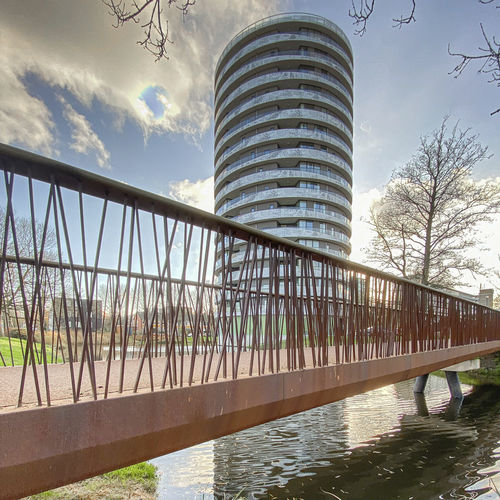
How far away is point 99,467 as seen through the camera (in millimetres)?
1972

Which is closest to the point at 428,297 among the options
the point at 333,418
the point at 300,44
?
the point at 333,418

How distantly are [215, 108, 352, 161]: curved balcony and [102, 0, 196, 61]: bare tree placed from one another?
33.9m

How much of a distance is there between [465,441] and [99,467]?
814 centimetres

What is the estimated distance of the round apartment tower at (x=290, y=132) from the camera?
34.1m

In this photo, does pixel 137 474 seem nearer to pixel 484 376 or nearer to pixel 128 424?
pixel 128 424

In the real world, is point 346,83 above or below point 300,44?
below

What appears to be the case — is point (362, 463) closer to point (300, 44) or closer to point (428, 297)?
point (428, 297)

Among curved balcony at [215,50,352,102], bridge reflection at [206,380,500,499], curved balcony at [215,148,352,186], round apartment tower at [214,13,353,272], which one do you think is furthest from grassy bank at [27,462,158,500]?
curved balcony at [215,50,352,102]

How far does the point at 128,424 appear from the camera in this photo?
6.88ft

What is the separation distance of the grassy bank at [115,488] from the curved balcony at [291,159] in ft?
102

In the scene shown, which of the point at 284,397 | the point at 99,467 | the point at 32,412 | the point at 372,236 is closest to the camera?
the point at 32,412

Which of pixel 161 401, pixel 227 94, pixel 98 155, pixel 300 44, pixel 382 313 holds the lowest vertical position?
pixel 161 401

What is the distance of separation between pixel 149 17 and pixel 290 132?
109 feet

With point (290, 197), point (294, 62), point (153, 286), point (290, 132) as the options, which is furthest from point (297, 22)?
point (153, 286)
